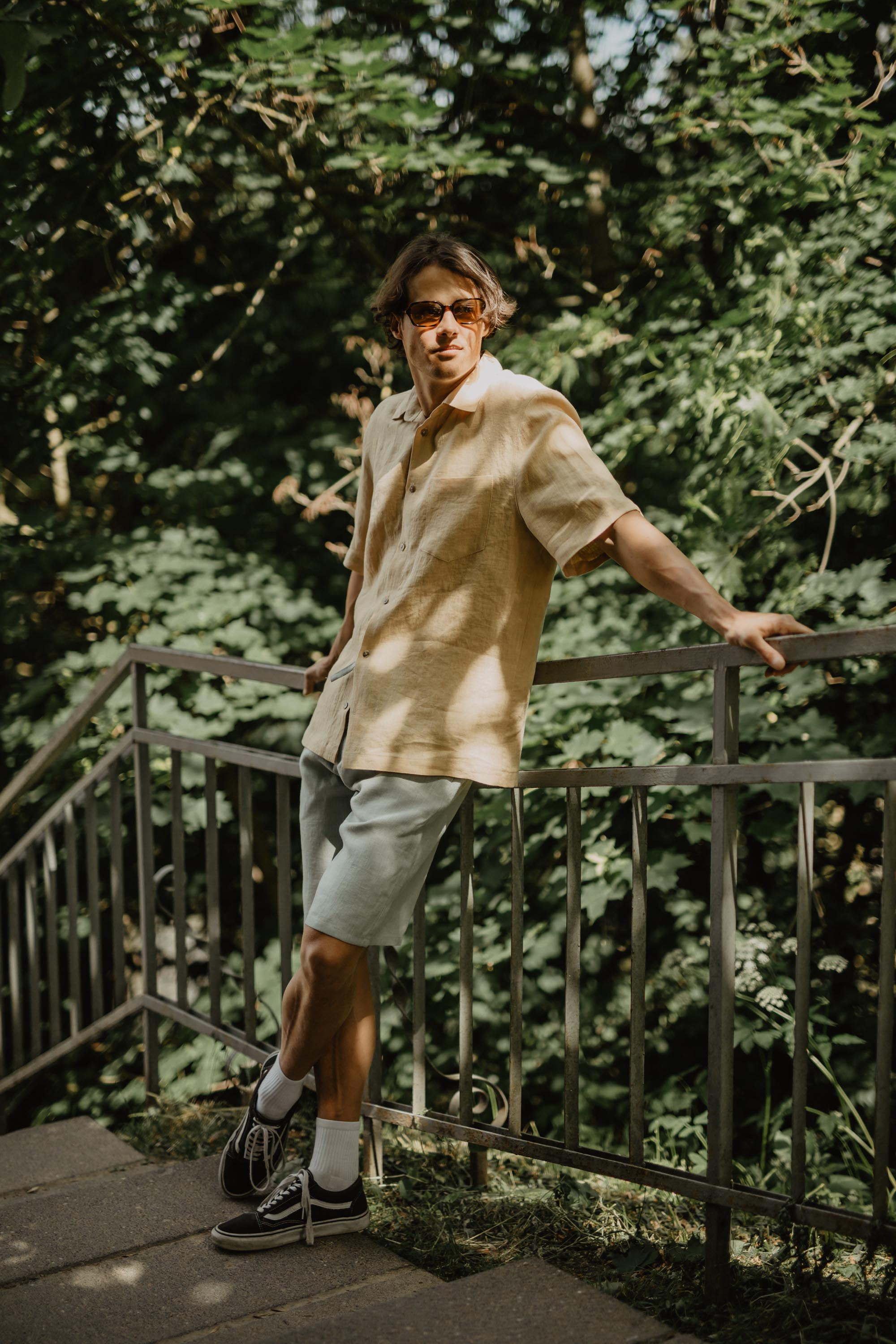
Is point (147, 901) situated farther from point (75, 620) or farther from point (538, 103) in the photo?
point (538, 103)

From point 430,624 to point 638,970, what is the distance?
68 centimetres

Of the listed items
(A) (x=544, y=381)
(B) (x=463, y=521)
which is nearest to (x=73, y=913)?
(B) (x=463, y=521)

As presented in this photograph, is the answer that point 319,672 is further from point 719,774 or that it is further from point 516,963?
point 719,774

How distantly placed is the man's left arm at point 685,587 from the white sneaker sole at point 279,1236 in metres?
1.23

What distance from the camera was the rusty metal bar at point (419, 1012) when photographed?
219cm

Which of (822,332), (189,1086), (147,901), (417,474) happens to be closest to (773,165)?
(822,332)

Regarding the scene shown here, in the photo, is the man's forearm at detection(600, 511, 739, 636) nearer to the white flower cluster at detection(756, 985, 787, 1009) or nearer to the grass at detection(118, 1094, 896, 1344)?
the grass at detection(118, 1094, 896, 1344)

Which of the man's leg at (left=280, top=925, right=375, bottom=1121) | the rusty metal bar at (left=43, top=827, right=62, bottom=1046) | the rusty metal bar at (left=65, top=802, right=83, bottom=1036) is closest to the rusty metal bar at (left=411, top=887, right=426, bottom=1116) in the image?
the man's leg at (left=280, top=925, right=375, bottom=1121)

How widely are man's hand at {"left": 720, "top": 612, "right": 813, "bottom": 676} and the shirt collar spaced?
61cm

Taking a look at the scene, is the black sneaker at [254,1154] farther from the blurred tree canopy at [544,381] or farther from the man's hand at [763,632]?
the blurred tree canopy at [544,381]

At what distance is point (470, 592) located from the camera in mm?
1844

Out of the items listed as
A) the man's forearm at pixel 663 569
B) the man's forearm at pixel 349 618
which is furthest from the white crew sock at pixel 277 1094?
the man's forearm at pixel 663 569

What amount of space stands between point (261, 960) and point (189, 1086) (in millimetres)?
694

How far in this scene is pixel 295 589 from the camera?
5.26 metres
